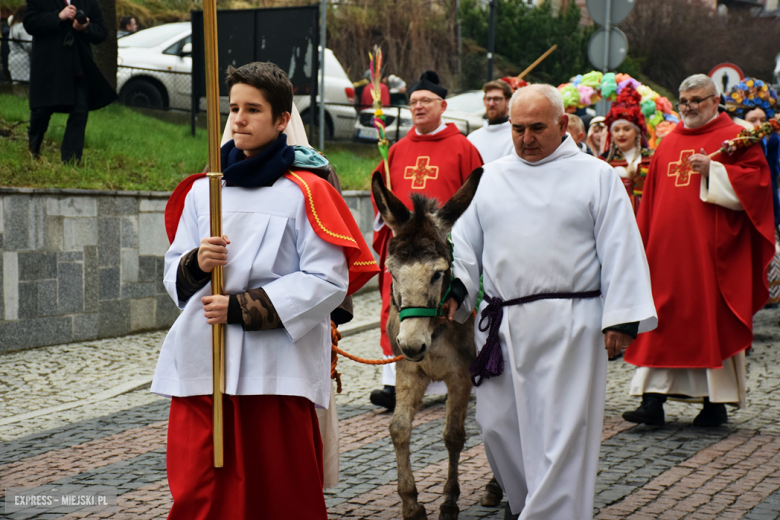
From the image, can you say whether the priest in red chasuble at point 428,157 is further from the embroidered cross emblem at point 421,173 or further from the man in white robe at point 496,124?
the man in white robe at point 496,124

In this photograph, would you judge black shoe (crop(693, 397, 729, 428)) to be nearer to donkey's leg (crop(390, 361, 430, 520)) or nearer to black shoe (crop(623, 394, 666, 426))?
black shoe (crop(623, 394, 666, 426))

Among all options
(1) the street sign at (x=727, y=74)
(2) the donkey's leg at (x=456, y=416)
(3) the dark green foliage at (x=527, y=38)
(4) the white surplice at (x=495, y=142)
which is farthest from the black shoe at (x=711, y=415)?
(3) the dark green foliage at (x=527, y=38)

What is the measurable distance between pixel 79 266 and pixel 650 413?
17.6ft

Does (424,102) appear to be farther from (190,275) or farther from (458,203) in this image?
(190,275)

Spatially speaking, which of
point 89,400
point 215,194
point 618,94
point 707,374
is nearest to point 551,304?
point 215,194

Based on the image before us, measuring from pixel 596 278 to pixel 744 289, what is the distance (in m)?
3.14

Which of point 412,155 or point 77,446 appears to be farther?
point 412,155

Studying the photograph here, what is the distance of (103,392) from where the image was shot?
24.5 ft

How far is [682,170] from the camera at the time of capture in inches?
277

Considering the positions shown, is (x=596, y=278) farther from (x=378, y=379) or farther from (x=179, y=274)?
(x=378, y=379)

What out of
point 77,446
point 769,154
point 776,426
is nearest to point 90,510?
point 77,446

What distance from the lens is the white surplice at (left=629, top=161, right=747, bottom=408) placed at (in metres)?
6.70

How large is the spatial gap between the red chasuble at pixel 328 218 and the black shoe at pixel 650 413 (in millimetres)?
3461

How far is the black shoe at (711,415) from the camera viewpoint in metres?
6.64
